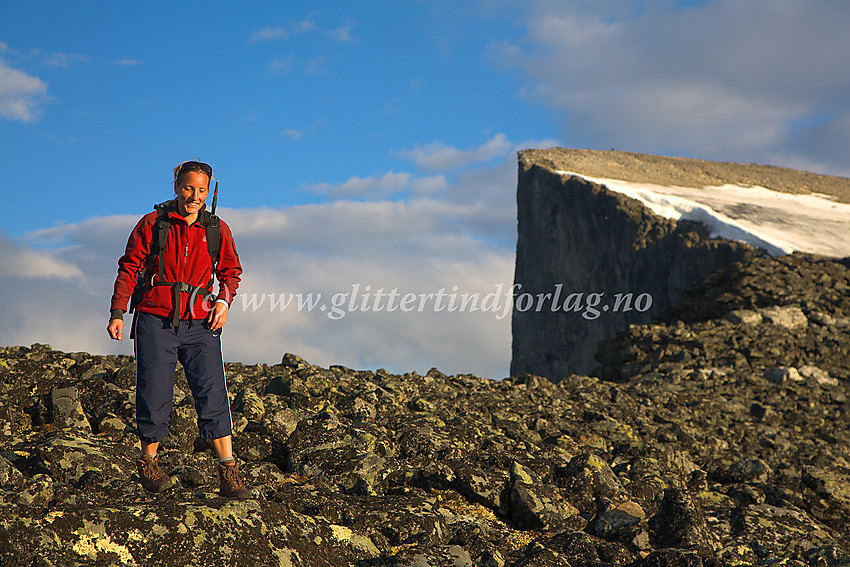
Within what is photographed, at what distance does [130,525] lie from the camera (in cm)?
354

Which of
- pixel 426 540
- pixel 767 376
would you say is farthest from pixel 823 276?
pixel 426 540

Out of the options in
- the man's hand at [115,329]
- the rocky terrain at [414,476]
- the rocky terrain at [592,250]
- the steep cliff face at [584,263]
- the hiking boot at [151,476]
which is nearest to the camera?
the rocky terrain at [414,476]

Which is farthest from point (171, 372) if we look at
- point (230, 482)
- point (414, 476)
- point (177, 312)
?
point (414, 476)

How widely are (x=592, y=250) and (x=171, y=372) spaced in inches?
1163

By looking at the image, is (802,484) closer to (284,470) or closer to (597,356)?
(284,470)

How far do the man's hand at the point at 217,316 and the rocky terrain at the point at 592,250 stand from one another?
908 inches

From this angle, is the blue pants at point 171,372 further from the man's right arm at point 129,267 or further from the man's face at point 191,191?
the man's face at point 191,191

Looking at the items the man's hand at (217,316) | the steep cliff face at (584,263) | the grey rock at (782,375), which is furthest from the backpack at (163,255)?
the steep cliff face at (584,263)

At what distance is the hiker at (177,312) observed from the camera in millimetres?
4059

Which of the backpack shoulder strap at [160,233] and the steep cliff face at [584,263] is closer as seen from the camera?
the backpack shoulder strap at [160,233]

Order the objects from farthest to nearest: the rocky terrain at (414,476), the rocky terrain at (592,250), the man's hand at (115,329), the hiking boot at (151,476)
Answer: the rocky terrain at (592,250) < the hiking boot at (151,476) < the man's hand at (115,329) < the rocky terrain at (414,476)

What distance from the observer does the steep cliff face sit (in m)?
27.6

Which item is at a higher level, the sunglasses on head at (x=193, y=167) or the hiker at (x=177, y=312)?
the sunglasses on head at (x=193, y=167)

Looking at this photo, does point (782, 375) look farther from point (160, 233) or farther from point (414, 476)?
point (160, 233)
